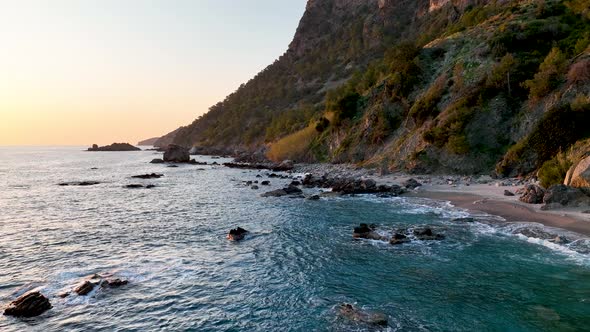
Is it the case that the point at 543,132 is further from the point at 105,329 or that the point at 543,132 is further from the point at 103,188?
the point at 103,188

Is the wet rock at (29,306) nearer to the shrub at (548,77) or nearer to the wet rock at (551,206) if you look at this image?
the wet rock at (551,206)

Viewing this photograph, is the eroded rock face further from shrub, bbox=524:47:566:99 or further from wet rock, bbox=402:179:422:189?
shrub, bbox=524:47:566:99

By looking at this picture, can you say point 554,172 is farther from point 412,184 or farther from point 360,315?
point 360,315

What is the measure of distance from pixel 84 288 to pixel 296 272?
34.6ft

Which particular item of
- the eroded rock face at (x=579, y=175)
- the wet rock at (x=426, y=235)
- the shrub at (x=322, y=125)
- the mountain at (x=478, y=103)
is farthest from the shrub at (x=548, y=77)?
the shrub at (x=322, y=125)

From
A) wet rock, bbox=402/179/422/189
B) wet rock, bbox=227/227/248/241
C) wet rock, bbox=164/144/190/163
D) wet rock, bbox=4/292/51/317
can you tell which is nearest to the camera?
wet rock, bbox=4/292/51/317

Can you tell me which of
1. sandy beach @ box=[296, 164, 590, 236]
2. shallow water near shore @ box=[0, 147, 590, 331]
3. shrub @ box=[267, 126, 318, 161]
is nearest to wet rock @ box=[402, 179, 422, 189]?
sandy beach @ box=[296, 164, 590, 236]

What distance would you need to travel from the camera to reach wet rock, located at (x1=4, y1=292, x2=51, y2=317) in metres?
Answer: 16.7

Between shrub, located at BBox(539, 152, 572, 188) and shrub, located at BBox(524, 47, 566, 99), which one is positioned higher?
shrub, located at BBox(524, 47, 566, 99)

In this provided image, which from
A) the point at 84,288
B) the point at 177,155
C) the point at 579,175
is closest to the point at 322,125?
the point at 177,155

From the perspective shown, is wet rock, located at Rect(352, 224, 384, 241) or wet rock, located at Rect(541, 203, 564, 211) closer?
wet rock, located at Rect(352, 224, 384, 241)

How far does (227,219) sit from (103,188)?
36.9 metres

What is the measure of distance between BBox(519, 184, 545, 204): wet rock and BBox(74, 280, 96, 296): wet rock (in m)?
32.8

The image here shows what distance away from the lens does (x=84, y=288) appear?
18953mm
